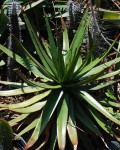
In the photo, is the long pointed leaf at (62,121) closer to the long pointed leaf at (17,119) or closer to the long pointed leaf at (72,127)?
the long pointed leaf at (72,127)

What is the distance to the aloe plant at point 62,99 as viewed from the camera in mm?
3357

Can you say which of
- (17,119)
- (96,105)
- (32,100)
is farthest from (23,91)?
(96,105)

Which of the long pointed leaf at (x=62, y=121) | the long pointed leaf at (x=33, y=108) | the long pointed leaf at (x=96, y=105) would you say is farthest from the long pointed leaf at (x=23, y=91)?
the long pointed leaf at (x=96, y=105)

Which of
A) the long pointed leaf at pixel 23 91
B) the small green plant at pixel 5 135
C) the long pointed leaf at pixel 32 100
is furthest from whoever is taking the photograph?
the long pointed leaf at pixel 23 91

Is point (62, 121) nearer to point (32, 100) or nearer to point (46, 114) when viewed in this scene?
point (46, 114)

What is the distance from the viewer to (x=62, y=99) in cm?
356

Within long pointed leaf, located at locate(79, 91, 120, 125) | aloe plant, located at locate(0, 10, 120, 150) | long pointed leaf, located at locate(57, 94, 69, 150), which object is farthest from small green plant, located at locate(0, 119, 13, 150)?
long pointed leaf, located at locate(79, 91, 120, 125)

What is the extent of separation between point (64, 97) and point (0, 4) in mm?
1543

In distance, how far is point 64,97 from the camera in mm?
3568

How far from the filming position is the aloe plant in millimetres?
3357

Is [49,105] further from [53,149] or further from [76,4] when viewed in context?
[76,4]

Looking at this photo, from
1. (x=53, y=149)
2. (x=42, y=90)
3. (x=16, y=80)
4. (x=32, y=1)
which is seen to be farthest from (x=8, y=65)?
(x=53, y=149)

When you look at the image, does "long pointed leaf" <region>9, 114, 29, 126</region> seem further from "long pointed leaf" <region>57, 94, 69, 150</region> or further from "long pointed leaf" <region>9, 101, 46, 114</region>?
"long pointed leaf" <region>57, 94, 69, 150</region>

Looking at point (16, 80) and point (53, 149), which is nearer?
point (53, 149)
